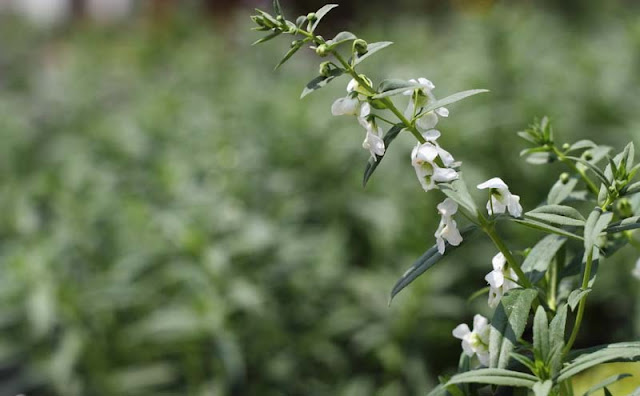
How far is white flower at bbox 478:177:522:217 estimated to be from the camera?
1.16 meters

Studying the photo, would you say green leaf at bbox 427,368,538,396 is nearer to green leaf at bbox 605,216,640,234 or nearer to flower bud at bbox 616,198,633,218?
green leaf at bbox 605,216,640,234

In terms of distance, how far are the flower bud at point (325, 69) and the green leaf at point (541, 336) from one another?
0.44m

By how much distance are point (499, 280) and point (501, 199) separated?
0.38ft

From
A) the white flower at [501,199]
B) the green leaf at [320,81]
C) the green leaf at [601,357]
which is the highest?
the green leaf at [320,81]

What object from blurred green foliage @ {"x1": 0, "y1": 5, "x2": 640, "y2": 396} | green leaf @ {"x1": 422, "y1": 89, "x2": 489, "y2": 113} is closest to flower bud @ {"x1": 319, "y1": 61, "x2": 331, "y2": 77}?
green leaf @ {"x1": 422, "y1": 89, "x2": 489, "y2": 113}

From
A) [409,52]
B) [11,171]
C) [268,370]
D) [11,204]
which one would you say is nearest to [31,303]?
[268,370]

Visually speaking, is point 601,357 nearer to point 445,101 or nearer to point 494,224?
point 494,224

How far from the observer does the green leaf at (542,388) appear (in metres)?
1.06

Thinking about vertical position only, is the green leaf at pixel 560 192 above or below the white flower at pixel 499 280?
above

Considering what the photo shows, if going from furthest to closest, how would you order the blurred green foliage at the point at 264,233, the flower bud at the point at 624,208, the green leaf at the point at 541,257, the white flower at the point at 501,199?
1. the blurred green foliage at the point at 264,233
2. the flower bud at the point at 624,208
3. the green leaf at the point at 541,257
4. the white flower at the point at 501,199

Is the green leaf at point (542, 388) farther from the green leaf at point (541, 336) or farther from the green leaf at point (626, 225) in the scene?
the green leaf at point (626, 225)

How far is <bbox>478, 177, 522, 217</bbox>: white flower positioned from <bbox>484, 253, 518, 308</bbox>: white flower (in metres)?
0.08

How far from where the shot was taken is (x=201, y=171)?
11.4 ft

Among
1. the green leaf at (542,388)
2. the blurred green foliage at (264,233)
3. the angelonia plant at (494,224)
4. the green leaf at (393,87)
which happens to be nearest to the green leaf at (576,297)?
the angelonia plant at (494,224)
